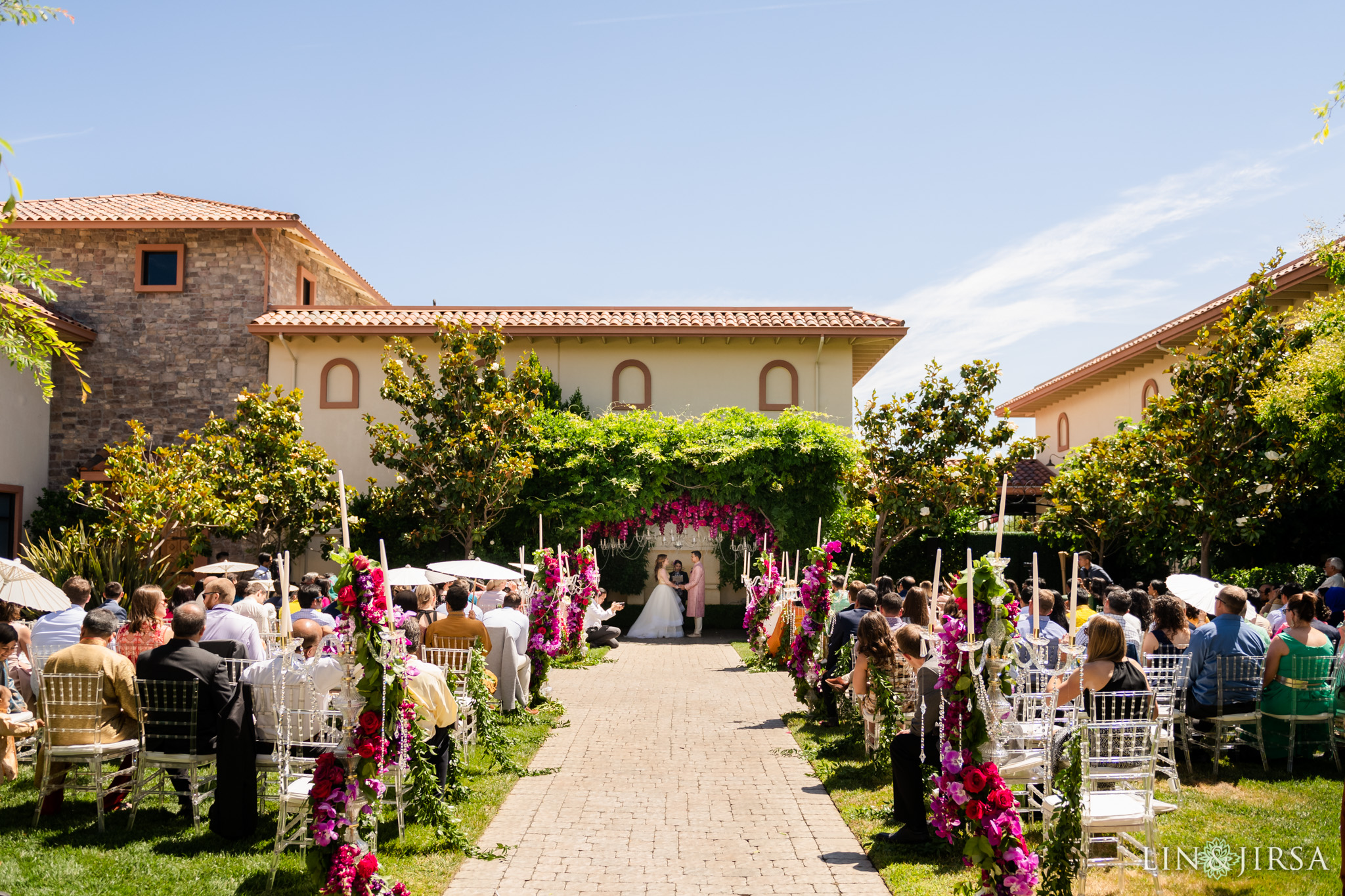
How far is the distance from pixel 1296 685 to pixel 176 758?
8517 millimetres

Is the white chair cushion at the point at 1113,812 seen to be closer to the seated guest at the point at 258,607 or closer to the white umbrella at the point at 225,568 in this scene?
the seated guest at the point at 258,607

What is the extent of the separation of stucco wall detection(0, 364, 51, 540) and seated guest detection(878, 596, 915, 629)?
1943 cm

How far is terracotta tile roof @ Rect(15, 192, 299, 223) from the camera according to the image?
902 inches

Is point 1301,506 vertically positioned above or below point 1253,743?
above

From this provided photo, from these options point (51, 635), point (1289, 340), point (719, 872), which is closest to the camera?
point (719, 872)

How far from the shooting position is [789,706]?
12016mm

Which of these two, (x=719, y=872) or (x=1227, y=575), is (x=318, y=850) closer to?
(x=719, y=872)

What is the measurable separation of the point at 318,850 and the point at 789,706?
7.57 meters

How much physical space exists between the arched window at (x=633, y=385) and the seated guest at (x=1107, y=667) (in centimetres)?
1802

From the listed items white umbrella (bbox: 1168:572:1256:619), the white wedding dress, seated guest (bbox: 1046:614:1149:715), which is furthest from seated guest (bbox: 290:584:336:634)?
the white wedding dress

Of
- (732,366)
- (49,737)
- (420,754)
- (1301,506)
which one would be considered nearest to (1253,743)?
(420,754)

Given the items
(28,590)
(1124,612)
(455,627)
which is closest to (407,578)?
(455,627)

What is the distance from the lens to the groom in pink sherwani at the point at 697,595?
21.2 meters

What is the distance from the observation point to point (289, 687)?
6066 mm
